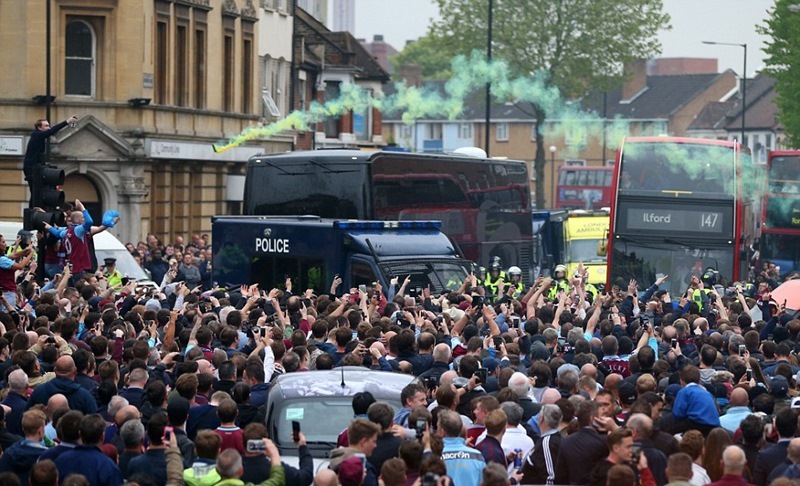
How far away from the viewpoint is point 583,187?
80312 millimetres

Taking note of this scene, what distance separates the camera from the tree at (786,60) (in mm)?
54500

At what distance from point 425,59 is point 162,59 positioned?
332 feet

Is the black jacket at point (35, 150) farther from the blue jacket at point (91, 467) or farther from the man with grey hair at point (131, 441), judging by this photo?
the blue jacket at point (91, 467)

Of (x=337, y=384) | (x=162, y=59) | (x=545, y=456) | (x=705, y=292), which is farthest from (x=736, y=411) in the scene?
(x=162, y=59)

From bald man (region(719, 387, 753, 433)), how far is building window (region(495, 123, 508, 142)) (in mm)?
91744

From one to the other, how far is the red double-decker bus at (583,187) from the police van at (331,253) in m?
55.9

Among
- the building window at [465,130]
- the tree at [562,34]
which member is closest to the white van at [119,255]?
the tree at [562,34]

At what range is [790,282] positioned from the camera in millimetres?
21562

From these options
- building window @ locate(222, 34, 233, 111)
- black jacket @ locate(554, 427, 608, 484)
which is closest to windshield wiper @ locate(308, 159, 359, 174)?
black jacket @ locate(554, 427, 608, 484)

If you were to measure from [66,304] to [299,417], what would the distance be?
21.5ft

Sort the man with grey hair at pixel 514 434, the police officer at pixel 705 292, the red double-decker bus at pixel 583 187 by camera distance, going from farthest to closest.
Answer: the red double-decker bus at pixel 583 187
the police officer at pixel 705 292
the man with grey hair at pixel 514 434

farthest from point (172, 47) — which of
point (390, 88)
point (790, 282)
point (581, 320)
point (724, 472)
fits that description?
point (390, 88)

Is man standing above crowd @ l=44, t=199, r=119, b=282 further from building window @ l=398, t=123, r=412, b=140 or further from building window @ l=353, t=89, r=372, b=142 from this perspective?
building window @ l=398, t=123, r=412, b=140

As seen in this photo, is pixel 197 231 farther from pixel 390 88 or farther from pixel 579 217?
pixel 390 88
